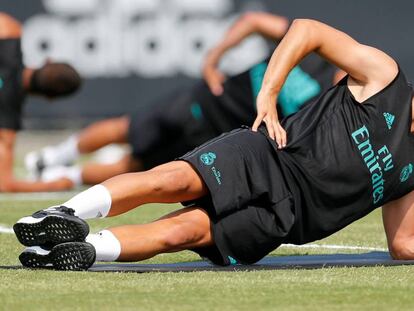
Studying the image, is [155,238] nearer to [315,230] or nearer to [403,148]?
[315,230]

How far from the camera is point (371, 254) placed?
6902 millimetres

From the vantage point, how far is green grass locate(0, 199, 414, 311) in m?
4.82

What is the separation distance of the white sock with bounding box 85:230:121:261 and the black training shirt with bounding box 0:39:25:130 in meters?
7.12

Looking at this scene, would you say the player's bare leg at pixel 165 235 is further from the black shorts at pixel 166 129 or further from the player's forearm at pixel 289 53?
the black shorts at pixel 166 129

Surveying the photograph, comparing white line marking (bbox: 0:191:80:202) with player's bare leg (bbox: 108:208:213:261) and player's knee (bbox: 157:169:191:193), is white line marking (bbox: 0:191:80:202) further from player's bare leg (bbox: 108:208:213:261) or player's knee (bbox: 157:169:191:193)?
player's knee (bbox: 157:169:191:193)

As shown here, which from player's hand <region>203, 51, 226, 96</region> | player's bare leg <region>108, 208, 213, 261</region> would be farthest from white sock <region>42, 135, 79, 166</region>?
player's bare leg <region>108, 208, 213, 261</region>

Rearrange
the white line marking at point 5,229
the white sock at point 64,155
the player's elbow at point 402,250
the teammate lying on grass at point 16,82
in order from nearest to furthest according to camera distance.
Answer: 1. the player's elbow at point 402,250
2. the white line marking at point 5,229
3. the teammate lying on grass at point 16,82
4. the white sock at point 64,155

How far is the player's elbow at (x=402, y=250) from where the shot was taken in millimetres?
6449

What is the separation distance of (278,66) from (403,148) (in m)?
0.72

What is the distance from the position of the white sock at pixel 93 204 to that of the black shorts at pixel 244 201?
0.46m

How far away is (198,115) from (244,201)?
5975mm

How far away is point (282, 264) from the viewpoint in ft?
20.7

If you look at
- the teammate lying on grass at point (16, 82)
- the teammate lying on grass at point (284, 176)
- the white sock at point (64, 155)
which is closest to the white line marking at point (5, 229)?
the teammate lying on grass at point (284, 176)

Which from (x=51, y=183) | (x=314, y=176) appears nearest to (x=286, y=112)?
(x=51, y=183)
